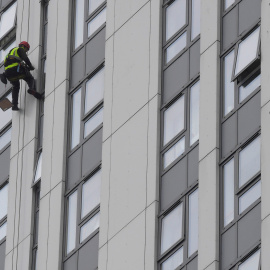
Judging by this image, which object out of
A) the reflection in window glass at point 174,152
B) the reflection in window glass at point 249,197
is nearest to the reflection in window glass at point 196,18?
the reflection in window glass at point 174,152

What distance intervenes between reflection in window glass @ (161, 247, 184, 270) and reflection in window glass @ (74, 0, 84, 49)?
7194 millimetres

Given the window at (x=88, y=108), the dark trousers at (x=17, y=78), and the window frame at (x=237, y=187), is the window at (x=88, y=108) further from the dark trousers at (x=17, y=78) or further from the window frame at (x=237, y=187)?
the window frame at (x=237, y=187)

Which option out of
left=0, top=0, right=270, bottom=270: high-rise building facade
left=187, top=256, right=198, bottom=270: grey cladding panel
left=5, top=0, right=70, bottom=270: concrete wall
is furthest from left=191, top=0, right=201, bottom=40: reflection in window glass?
left=187, top=256, right=198, bottom=270: grey cladding panel

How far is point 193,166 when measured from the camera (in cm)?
3603

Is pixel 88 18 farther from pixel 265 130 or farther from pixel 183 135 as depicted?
pixel 265 130

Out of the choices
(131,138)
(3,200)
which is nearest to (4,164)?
(3,200)

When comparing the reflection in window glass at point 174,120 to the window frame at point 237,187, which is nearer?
the window frame at point 237,187

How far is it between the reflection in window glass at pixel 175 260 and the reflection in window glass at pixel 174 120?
8.56 ft

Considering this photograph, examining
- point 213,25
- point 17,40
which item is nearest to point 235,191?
point 213,25

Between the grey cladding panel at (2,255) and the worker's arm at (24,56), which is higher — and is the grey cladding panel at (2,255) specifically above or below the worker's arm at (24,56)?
below

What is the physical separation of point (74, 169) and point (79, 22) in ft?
12.5

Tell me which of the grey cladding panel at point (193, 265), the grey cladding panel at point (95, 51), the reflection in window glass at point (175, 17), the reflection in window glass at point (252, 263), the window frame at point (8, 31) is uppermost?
the window frame at point (8, 31)

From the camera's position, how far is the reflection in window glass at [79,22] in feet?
135

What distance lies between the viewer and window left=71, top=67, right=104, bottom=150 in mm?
39594
